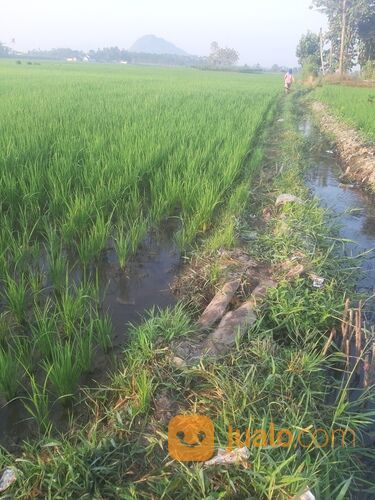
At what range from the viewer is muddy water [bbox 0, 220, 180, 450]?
1754 mm

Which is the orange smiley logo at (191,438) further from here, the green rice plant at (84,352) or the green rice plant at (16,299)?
the green rice plant at (16,299)

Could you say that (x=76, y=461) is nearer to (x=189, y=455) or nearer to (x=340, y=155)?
(x=189, y=455)

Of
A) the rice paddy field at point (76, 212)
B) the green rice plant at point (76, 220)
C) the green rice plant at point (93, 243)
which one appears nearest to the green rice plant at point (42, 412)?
the rice paddy field at point (76, 212)

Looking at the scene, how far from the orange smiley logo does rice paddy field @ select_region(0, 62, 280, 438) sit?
1.87 ft

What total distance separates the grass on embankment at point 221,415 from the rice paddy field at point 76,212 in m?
0.28

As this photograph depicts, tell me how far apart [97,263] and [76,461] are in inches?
73.1

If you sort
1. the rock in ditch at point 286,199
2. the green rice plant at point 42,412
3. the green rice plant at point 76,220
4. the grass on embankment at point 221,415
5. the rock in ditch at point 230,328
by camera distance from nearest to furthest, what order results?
the grass on embankment at point 221,415, the green rice plant at point 42,412, the rock in ditch at point 230,328, the green rice plant at point 76,220, the rock in ditch at point 286,199

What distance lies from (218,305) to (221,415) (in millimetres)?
968

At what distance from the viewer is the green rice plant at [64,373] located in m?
1.75

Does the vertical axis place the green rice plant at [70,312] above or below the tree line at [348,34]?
below

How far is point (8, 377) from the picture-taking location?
5.79 feet

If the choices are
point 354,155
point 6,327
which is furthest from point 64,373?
point 354,155

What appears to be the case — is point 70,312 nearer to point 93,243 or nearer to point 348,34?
point 93,243

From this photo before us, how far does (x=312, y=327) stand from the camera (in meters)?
2.37
